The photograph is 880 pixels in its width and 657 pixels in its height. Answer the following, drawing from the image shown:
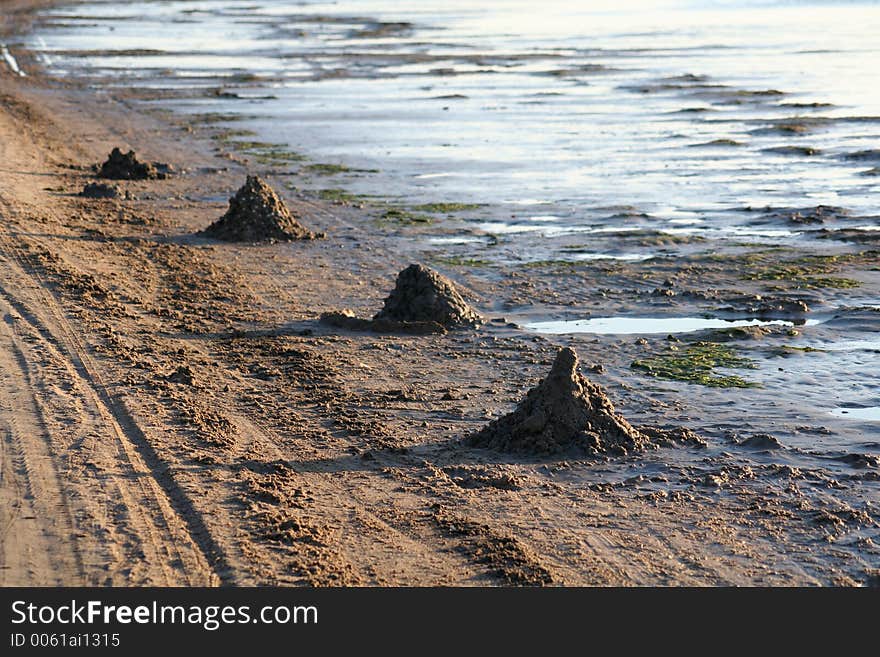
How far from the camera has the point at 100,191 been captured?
18.9 m

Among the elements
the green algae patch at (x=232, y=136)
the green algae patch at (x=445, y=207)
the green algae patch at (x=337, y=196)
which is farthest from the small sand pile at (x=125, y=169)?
the green algae patch at (x=445, y=207)

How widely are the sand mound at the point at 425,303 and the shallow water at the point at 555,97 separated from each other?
474 centimetres

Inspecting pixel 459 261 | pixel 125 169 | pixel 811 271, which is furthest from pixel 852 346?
pixel 125 169

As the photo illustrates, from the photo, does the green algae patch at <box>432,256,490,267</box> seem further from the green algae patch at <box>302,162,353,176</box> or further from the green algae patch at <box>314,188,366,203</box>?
the green algae patch at <box>302,162,353,176</box>

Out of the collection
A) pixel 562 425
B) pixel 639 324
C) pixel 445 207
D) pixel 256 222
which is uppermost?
pixel 256 222

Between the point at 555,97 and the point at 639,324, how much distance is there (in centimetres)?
2177

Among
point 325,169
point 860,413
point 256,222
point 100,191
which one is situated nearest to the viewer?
point 860,413

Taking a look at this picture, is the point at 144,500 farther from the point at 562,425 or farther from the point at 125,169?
the point at 125,169

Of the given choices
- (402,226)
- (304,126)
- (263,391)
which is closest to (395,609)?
(263,391)

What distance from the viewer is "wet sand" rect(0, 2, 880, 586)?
7012 millimetres

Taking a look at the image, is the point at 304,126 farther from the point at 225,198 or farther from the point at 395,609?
the point at 395,609

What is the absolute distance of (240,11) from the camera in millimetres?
78625

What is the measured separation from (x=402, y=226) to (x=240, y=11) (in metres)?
65.0

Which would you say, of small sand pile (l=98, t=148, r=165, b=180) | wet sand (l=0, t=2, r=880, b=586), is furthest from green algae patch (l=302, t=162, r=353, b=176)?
wet sand (l=0, t=2, r=880, b=586)
